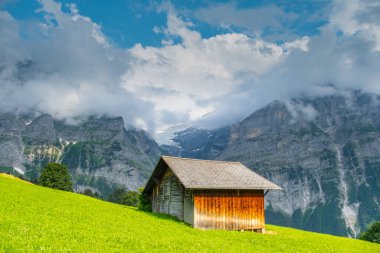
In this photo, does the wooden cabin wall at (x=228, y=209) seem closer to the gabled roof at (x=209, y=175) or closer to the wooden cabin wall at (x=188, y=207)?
the wooden cabin wall at (x=188, y=207)

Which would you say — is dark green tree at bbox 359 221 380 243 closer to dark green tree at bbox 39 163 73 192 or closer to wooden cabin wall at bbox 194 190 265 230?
wooden cabin wall at bbox 194 190 265 230

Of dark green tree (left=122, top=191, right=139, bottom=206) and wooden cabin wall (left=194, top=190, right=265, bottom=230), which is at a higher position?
wooden cabin wall (left=194, top=190, right=265, bottom=230)

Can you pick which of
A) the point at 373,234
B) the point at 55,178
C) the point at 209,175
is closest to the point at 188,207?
the point at 209,175

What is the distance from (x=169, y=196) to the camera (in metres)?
51.6

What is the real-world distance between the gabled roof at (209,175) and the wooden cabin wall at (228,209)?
1348 millimetres

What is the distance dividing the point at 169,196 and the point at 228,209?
9552mm

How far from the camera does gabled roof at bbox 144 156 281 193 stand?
147 feet

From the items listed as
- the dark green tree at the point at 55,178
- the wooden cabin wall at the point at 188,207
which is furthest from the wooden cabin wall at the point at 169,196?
the dark green tree at the point at 55,178

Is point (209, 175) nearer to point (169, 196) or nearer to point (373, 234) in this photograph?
point (169, 196)

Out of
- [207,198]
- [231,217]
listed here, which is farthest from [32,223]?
[231,217]

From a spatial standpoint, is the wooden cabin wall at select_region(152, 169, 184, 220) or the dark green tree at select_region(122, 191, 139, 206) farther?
the dark green tree at select_region(122, 191, 139, 206)

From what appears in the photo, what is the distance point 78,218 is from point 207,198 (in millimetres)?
17806

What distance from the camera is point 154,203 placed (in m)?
56.8

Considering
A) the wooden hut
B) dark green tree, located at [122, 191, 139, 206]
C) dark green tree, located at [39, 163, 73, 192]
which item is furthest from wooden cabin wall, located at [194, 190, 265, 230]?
dark green tree, located at [122, 191, 139, 206]
